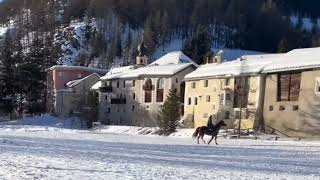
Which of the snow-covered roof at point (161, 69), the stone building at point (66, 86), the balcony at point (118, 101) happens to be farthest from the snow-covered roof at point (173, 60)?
the stone building at point (66, 86)

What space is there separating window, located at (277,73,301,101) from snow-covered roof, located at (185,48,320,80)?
4.09 ft

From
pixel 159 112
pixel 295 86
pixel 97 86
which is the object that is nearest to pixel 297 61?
pixel 295 86

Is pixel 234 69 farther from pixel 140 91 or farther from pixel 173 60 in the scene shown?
pixel 173 60

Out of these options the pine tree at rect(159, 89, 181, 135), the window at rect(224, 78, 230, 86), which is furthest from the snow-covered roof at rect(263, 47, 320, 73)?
the pine tree at rect(159, 89, 181, 135)

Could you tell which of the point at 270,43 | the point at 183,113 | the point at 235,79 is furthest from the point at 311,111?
the point at 270,43

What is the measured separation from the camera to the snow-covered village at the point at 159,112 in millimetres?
19062

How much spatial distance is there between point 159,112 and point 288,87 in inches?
713

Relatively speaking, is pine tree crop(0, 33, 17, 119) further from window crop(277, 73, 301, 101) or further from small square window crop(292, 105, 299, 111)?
small square window crop(292, 105, 299, 111)

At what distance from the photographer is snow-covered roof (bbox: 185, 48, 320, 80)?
213ft

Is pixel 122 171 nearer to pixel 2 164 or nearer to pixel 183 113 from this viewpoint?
pixel 2 164

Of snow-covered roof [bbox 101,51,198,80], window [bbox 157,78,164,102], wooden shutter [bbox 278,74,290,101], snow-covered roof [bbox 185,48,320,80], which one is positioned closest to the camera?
snow-covered roof [bbox 185,48,320,80]

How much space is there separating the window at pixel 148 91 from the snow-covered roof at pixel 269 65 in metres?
10.1

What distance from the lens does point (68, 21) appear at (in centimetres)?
19900

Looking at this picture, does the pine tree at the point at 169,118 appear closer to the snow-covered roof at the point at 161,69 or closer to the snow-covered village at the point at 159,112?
the snow-covered village at the point at 159,112
